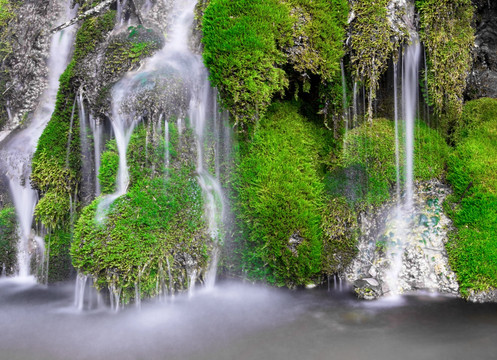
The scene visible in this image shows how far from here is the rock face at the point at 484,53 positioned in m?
5.77

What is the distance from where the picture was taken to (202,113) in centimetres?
523

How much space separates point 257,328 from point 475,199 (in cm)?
340

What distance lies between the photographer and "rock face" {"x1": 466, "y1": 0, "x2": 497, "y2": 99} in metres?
5.77

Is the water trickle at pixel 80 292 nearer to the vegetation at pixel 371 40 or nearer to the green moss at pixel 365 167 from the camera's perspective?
the green moss at pixel 365 167

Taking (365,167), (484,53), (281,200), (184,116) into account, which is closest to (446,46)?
(484,53)

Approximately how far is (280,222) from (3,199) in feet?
16.4

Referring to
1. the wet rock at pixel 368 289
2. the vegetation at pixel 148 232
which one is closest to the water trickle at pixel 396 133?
the wet rock at pixel 368 289

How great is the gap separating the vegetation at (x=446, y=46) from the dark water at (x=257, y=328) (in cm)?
284

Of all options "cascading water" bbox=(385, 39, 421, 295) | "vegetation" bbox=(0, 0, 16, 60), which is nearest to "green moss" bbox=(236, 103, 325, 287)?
"cascading water" bbox=(385, 39, 421, 295)

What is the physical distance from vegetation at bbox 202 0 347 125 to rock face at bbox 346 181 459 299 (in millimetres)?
2230

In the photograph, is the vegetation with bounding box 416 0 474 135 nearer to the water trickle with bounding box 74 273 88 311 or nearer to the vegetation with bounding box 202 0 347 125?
the vegetation with bounding box 202 0 347 125

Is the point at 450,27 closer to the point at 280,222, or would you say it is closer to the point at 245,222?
the point at 280,222

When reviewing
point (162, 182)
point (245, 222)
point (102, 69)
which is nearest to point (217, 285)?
point (245, 222)

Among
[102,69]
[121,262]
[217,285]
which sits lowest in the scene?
[217,285]
